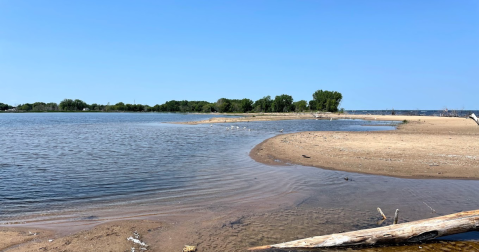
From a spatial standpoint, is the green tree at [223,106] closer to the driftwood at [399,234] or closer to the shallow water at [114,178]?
the shallow water at [114,178]

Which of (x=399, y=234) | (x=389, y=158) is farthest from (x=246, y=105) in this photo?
(x=399, y=234)

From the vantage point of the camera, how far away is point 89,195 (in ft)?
31.6

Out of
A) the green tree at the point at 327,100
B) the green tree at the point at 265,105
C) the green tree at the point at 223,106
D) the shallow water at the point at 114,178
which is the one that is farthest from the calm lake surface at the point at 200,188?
the green tree at the point at 223,106

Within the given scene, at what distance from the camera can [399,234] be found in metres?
5.84

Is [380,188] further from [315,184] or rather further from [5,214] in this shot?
[5,214]

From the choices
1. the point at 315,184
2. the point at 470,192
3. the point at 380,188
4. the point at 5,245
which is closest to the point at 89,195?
the point at 5,245

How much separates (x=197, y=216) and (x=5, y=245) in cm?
420

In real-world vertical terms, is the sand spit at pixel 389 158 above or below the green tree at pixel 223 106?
below

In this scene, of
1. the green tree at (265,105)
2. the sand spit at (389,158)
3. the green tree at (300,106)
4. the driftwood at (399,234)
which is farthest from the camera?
the green tree at (265,105)

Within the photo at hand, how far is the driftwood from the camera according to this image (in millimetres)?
5742

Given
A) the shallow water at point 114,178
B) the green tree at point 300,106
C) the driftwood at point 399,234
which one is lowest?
the shallow water at point 114,178

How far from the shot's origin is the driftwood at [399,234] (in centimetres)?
574

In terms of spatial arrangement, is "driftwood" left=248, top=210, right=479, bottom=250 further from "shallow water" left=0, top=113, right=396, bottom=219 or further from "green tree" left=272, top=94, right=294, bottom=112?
"green tree" left=272, top=94, right=294, bottom=112

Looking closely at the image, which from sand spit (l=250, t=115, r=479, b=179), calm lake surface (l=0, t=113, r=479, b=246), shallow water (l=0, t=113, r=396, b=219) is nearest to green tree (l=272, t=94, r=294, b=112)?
sand spit (l=250, t=115, r=479, b=179)
